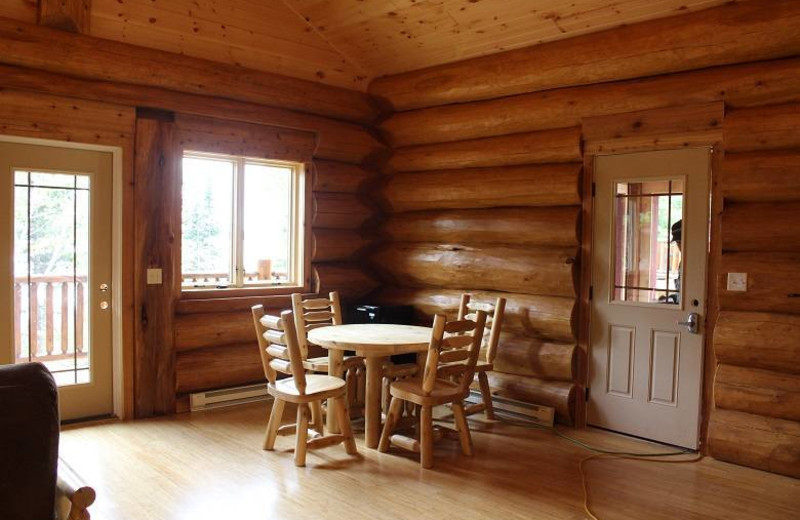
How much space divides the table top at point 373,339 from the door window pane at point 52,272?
1.96 metres

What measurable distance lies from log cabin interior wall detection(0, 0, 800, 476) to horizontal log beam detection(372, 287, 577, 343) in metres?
0.02

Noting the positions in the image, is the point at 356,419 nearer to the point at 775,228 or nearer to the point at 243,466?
the point at 243,466

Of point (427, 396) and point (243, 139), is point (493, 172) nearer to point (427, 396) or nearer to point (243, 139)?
point (243, 139)

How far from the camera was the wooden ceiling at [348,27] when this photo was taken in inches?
207

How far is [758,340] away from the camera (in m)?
4.64

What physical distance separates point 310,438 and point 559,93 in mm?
3460

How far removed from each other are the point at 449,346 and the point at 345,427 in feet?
3.06

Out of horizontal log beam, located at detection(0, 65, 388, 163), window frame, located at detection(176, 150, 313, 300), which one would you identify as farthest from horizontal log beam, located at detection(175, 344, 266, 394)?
horizontal log beam, located at detection(0, 65, 388, 163)

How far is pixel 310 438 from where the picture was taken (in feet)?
16.4

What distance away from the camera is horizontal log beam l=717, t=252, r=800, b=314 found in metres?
4.55

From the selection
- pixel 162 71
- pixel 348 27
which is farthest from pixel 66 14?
pixel 348 27

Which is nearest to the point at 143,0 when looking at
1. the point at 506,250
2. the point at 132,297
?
the point at 132,297

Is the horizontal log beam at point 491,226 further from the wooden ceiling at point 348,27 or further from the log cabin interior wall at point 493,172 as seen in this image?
the wooden ceiling at point 348,27

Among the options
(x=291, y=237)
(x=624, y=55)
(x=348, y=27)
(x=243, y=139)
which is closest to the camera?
(x=624, y=55)
